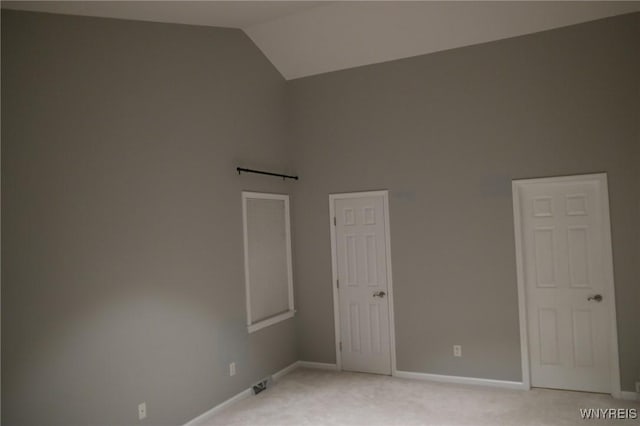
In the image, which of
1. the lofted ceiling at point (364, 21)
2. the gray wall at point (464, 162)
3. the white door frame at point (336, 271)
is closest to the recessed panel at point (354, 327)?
the white door frame at point (336, 271)

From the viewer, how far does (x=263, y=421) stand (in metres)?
3.93

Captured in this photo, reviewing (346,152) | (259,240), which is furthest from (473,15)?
(259,240)

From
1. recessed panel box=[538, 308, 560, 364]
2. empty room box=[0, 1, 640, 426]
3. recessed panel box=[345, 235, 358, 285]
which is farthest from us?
recessed panel box=[345, 235, 358, 285]

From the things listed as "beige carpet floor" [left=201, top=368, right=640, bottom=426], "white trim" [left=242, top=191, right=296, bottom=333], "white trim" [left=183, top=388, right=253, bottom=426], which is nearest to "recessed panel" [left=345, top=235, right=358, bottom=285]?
"white trim" [left=242, top=191, right=296, bottom=333]

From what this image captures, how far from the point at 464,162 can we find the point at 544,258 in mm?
1174

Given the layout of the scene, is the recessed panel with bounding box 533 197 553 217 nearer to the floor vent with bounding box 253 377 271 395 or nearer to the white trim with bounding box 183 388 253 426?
the floor vent with bounding box 253 377 271 395

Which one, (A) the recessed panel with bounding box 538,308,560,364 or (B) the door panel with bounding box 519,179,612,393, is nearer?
(B) the door panel with bounding box 519,179,612,393

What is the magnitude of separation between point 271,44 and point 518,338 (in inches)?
151

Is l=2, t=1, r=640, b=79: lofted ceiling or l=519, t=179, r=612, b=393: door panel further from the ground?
l=2, t=1, r=640, b=79: lofted ceiling

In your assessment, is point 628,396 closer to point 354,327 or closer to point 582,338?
point 582,338

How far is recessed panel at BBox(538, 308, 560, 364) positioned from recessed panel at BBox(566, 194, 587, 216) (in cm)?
93

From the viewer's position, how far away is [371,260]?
5148 mm

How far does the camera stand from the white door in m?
5.07

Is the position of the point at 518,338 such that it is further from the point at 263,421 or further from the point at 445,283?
the point at 263,421
